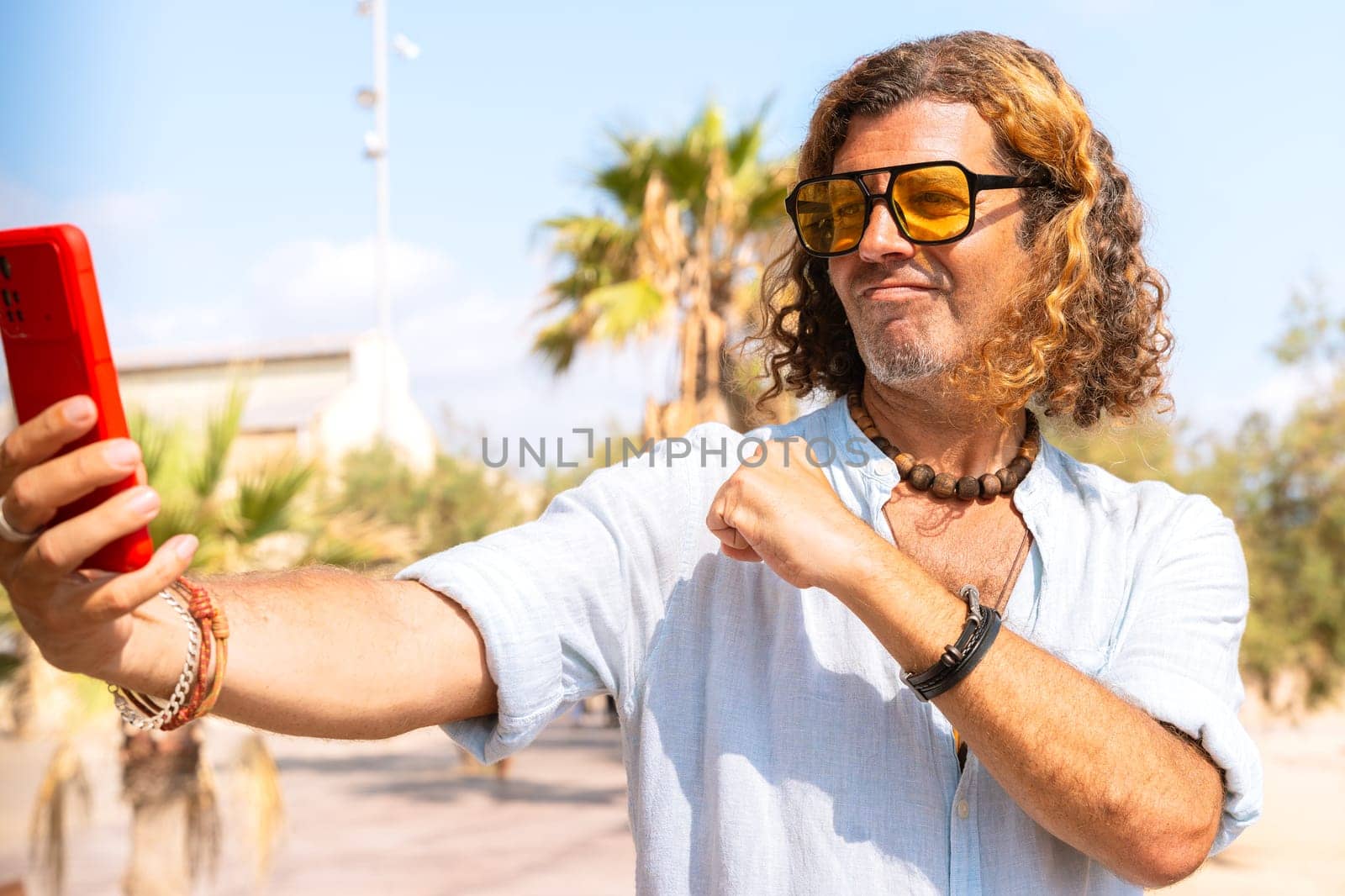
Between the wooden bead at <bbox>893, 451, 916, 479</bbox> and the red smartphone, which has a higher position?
the red smartphone

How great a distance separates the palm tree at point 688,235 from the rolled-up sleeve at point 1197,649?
841 centimetres

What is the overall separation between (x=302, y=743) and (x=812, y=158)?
938 inches

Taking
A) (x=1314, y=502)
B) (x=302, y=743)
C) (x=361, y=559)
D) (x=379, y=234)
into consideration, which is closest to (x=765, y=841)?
(x=361, y=559)

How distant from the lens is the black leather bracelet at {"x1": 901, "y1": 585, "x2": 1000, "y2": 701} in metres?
1.53

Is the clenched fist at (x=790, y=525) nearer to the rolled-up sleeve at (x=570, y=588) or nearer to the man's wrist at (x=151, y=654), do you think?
the rolled-up sleeve at (x=570, y=588)

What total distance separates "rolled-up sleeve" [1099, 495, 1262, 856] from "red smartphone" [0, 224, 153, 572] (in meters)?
1.37

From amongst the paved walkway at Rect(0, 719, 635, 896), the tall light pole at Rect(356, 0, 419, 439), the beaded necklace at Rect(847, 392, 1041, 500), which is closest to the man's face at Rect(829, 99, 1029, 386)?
the beaded necklace at Rect(847, 392, 1041, 500)

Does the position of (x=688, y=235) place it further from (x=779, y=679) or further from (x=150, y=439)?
(x=779, y=679)

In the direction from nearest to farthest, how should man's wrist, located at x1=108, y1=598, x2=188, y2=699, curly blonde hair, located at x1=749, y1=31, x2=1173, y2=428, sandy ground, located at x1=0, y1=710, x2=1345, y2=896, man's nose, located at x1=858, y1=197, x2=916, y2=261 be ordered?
man's wrist, located at x1=108, y1=598, x2=188, y2=699, man's nose, located at x1=858, y1=197, x2=916, y2=261, curly blonde hair, located at x1=749, y1=31, x2=1173, y2=428, sandy ground, located at x1=0, y1=710, x2=1345, y2=896

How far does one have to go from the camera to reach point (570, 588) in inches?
66.2

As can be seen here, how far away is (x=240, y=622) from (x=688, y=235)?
32.8 ft

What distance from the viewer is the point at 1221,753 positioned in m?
1.65

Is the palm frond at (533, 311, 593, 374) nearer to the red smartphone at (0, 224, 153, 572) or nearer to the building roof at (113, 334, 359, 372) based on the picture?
the red smartphone at (0, 224, 153, 572)

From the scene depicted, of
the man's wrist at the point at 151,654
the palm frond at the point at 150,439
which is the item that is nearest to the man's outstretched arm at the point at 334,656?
the man's wrist at the point at 151,654
